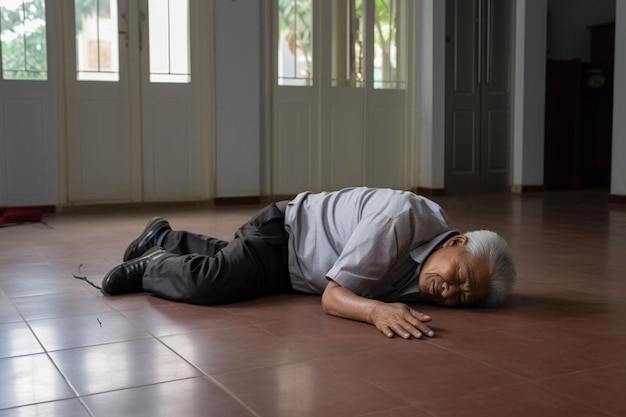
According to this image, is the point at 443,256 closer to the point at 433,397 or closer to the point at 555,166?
the point at 433,397

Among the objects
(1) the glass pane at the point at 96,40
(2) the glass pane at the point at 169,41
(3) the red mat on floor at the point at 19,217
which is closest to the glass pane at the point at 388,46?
(2) the glass pane at the point at 169,41

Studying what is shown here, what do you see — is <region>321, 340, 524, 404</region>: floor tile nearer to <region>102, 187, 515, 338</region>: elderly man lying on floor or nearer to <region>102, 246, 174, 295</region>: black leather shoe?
<region>102, 187, 515, 338</region>: elderly man lying on floor

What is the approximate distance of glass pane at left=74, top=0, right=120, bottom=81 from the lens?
675 centimetres

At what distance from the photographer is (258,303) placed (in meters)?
3.03

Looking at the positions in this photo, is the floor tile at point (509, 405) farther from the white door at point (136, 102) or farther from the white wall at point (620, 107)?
the white wall at point (620, 107)

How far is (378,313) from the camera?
8.27ft

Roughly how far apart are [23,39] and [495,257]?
16.8 feet

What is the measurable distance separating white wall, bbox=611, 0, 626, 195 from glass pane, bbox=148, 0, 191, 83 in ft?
13.2

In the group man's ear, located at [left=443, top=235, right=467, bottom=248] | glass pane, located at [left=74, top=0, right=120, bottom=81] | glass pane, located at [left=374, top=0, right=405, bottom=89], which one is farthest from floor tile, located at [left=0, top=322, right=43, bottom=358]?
glass pane, located at [left=374, top=0, right=405, bottom=89]

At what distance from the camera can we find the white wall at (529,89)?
8.70m

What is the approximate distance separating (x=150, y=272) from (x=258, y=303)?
1.51 feet

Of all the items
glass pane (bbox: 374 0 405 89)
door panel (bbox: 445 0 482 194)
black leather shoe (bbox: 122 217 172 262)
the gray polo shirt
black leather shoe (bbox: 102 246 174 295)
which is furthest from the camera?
door panel (bbox: 445 0 482 194)

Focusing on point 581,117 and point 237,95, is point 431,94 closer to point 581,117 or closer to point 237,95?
point 237,95

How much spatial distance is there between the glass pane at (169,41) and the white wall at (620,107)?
4038 millimetres
